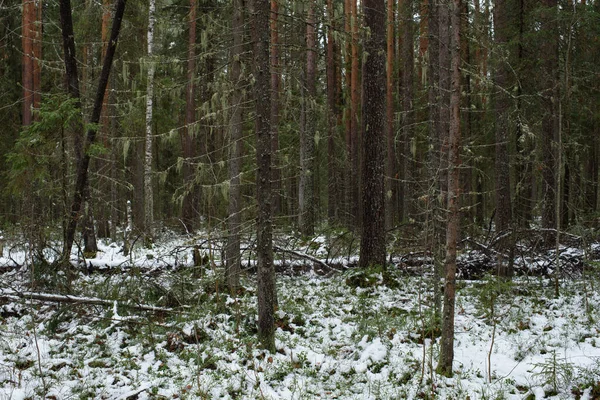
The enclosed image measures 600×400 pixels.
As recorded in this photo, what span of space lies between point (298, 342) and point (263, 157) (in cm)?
282

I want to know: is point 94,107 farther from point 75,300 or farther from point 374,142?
point 374,142

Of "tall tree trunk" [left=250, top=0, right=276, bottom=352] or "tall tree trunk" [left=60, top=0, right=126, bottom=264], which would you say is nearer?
"tall tree trunk" [left=250, top=0, right=276, bottom=352]

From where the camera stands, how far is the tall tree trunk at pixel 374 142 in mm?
9789

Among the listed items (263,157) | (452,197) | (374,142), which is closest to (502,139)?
(374,142)

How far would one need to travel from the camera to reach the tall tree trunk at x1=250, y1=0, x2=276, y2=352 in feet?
20.7

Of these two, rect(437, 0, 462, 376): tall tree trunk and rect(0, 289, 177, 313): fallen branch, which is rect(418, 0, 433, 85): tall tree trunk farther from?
rect(0, 289, 177, 313): fallen branch

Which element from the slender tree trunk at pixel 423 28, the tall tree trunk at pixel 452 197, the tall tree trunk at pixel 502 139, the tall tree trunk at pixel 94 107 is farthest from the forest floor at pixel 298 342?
the slender tree trunk at pixel 423 28

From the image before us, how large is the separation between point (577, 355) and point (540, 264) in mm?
5302

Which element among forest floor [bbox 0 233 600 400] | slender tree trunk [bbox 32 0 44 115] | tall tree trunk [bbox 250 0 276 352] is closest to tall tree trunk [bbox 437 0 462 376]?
forest floor [bbox 0 233 600 400]

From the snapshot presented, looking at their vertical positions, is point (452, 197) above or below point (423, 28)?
below

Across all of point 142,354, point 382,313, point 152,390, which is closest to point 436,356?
point 382,313

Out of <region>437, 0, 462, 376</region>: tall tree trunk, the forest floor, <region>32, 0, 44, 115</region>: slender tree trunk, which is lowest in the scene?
the forest floor

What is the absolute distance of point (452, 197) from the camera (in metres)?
5.46

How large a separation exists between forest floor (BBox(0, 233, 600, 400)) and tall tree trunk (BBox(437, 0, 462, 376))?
0.74 ft
